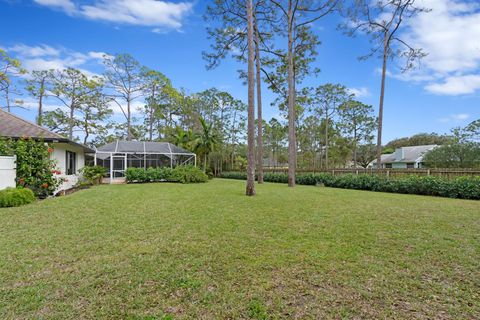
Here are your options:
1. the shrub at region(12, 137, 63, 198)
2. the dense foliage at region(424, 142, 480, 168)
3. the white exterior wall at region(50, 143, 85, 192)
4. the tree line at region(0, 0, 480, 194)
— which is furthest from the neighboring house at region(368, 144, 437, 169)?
the shrub at region(12, 137, 63, 198)

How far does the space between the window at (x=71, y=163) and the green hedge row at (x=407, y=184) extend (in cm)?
1392

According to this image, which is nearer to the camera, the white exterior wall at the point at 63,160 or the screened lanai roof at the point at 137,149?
the white exterior wall at the point at 63,160

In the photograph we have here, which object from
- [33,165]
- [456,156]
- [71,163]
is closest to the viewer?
[33,165]

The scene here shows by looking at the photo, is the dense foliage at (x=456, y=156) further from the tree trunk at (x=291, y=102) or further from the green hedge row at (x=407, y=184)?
the tree trunk at (x=291, y=102)

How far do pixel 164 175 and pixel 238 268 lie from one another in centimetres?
1473

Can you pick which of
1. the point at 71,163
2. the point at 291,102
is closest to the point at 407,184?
the point at 291,102

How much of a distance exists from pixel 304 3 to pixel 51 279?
16.2 meters

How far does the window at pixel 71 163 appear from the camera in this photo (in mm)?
12125

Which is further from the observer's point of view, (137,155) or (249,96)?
(137,155)

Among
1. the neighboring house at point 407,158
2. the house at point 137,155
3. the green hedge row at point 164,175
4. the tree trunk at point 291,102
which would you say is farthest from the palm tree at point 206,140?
the neighboring house at point 407,158

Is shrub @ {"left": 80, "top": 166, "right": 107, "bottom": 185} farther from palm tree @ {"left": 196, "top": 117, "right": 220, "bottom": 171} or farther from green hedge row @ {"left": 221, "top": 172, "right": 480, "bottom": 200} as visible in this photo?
green hedge row @ {"left": 221, "top": 172, "right": 480, "bottom": 200}

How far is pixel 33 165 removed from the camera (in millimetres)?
8148

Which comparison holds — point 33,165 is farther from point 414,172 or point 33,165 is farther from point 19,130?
point 414,172

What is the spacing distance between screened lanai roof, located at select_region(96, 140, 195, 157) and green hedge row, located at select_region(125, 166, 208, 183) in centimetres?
220
